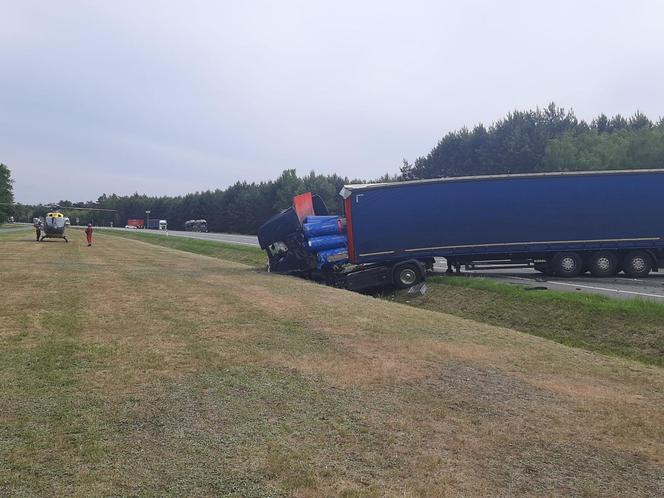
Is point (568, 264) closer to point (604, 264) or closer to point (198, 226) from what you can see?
point (604, 264)

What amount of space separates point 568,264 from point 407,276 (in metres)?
5.81

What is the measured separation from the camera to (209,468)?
4289 millimetres

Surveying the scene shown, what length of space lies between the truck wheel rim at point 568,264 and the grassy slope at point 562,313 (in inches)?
156

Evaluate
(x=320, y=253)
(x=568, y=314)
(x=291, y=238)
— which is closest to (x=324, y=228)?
(x=320, y=253)

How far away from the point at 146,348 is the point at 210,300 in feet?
18.1

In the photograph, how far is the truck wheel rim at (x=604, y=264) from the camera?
66.5 feet

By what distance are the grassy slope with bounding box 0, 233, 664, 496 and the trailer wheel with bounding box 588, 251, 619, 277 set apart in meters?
11.5

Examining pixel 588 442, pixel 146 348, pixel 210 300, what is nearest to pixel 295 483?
pixel 588 442

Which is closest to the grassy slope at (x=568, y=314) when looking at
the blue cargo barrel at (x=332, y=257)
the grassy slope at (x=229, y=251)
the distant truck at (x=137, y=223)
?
the blue cargo barrel at (x=332, y=257)

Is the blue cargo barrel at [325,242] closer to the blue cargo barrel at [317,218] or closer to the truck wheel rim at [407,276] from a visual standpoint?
the blue cargo barrel at [317,218]

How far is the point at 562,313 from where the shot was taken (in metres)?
13.3

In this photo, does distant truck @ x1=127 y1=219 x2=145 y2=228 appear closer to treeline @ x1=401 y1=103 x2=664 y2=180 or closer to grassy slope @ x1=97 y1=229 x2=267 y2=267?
treeline @ x1=401 y1=103 x2=664 y2=180

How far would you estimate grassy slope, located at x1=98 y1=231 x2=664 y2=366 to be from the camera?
429 inches

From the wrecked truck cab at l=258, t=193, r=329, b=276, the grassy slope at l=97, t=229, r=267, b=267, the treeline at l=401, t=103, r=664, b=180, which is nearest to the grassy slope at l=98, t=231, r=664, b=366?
the wrecked truck cab at l=258, t=193, r=329, b=276
